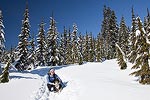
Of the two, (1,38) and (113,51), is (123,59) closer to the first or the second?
(1,38)

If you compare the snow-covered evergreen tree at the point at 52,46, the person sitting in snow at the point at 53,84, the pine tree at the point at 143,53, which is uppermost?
the snow-covered evergreen tree at the point at 52,46

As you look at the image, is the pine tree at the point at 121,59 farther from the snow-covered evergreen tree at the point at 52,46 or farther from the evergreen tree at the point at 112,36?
the evergreen tree at the point at 112,36

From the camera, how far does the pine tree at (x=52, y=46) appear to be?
58.5 meters

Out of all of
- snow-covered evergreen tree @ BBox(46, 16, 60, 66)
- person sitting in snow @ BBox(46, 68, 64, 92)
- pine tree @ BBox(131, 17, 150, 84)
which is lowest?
person sitting in snow @ BBox(46, 68, 64, 92)

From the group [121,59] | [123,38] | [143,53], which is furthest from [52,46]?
[143,53]

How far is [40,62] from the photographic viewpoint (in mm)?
65562

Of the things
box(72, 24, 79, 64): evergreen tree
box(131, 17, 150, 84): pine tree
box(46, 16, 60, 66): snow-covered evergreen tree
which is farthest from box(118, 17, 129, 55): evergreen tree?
box(131, 17, 150, 84): pine tree

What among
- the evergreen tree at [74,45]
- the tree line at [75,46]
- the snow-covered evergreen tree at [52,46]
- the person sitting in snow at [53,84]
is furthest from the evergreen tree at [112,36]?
the person sitting in snow at [53,84]

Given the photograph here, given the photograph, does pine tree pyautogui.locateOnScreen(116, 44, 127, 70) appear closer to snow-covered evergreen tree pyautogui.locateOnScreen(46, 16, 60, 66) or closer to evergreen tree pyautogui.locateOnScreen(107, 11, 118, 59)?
snow-covered evergreen tree pyautogui.locateOnScreen(46, 16, 60, 66)

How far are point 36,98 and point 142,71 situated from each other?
9.19 meters

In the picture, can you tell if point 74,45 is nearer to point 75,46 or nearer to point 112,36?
point 75,46

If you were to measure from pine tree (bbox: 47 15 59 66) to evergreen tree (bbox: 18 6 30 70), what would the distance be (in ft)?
28.5

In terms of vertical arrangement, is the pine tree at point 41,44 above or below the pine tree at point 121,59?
above

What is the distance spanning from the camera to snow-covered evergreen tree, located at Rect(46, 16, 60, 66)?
58.5m
